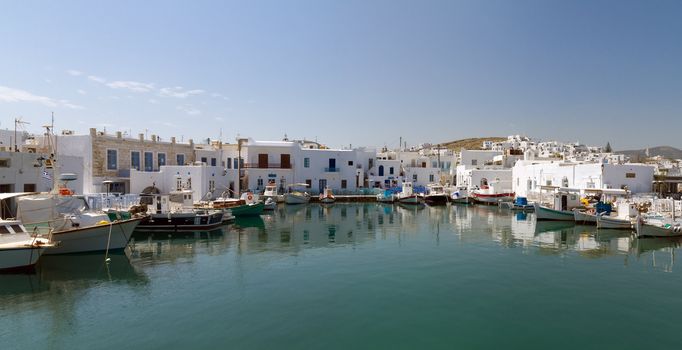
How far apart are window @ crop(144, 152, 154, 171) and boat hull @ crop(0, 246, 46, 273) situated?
86.0ft

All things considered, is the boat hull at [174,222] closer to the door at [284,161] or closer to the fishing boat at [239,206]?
the fishing boat at [239,206]

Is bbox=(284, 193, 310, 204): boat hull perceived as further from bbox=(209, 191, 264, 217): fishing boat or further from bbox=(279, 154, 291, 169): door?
bbox=(209, 191, 264, 217): fishing boat

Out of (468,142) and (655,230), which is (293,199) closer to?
(655,230)

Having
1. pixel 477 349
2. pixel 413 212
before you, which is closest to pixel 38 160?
pixel 477 349

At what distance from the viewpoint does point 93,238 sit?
18031 millimetres

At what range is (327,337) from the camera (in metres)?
9.64

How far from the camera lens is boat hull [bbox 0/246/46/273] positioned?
14382mm

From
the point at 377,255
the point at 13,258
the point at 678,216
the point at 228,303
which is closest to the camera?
the point at 228,303

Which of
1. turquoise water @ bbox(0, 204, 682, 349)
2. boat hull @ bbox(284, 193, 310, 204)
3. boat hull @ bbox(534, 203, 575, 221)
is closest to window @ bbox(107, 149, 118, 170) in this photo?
boat hull @ bbox(284, 193, 310, 204)

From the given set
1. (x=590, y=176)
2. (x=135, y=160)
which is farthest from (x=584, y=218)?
(x=135, y=160)

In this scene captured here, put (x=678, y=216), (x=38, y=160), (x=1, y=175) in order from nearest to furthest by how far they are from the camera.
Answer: (x=1, y=175) → (x=38, y=160) → (x=678, y=216)

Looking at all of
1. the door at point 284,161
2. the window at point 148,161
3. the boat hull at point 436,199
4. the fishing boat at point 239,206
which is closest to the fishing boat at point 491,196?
the boat hull at point 436,199

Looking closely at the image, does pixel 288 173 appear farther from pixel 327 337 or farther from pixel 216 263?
pixel 327 337

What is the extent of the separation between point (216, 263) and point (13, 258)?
747 cm
